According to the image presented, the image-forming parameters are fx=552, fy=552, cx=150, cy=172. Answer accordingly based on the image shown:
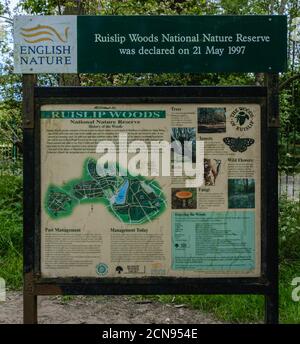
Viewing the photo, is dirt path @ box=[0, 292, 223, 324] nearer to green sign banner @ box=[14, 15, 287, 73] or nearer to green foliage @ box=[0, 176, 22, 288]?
green foliage @ box=[0, 176, 22, 288]

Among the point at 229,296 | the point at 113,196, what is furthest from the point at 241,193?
the point at 229,296

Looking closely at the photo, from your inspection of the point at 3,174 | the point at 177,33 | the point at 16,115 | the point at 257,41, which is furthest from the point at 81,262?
the point at 3,174

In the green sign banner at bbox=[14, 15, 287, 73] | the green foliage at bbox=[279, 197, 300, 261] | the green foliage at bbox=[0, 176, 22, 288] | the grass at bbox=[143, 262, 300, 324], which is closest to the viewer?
the green sign banner at bbox=[14, 15, 287, 73]

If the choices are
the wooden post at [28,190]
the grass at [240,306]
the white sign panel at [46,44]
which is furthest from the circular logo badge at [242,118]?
the grass at [240,306]

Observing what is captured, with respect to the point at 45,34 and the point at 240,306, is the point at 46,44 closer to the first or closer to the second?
the point at 45,34

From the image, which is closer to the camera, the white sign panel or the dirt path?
the white sign panel

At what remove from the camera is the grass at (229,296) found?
5102 millimetres

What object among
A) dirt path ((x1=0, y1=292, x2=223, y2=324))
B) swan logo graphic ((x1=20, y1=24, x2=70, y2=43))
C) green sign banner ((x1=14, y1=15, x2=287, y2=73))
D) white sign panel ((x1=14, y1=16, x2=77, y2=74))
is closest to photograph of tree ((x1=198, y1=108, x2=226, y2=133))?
green sign banner ((x1=14, y1=15, x2=287, y2=73))

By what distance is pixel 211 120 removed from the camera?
3854 millimetres

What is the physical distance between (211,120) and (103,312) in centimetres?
239

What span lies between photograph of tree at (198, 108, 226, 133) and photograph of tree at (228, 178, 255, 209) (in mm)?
377

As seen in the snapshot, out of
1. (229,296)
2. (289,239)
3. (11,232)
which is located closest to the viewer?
(229,296)

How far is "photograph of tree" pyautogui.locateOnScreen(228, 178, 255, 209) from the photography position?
3.87m

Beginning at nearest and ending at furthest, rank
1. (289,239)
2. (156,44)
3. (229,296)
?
(156,44), (229,296), (289,239)
